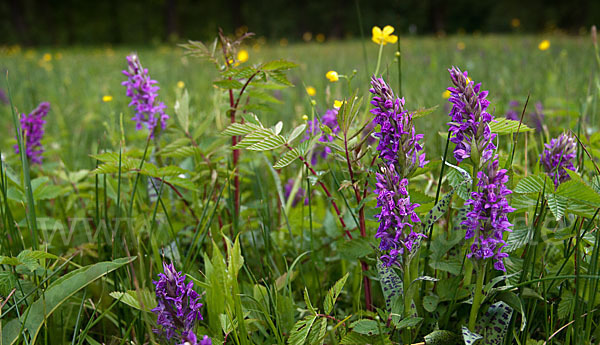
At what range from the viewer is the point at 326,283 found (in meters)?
1.36

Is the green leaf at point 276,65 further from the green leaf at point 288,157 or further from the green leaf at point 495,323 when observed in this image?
the green leaf at point 495,323

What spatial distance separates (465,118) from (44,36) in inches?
1295

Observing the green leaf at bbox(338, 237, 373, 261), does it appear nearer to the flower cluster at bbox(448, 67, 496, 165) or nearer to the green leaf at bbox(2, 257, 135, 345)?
the flower cluster at bbox(448, 67, 496, 165)

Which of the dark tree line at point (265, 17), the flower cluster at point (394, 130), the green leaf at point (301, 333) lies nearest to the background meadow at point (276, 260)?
the green leaf at point (301, 333)

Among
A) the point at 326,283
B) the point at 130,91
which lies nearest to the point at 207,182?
the point at 130,91

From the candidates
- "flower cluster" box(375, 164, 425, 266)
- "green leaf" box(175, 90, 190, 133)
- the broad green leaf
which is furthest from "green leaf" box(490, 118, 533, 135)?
"green leaf" box(175, 90, 190, 133)

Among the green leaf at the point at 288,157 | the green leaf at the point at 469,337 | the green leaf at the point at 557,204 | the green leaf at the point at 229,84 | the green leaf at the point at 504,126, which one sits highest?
the green leaf at the point at 229,84

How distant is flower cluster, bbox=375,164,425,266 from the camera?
2.72ft

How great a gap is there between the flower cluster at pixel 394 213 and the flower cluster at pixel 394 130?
0.08 feet

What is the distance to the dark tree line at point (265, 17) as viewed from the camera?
2716cm

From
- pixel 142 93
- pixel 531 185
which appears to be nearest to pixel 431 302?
pixel 531 185

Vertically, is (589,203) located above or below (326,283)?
above

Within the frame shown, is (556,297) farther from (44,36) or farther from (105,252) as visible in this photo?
(44,36)

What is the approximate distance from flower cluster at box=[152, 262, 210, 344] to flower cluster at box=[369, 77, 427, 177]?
1.48 ft
